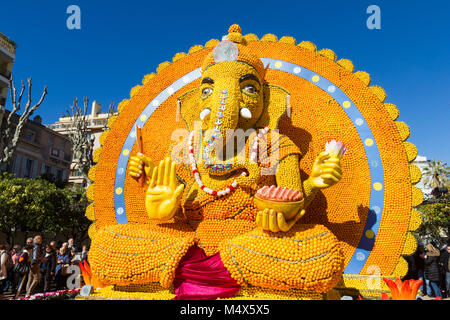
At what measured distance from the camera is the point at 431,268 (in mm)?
8578

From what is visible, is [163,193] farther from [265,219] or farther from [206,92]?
[206,92]

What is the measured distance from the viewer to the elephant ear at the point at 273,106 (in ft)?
17.1

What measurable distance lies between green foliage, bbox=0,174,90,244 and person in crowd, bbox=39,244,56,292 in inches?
245

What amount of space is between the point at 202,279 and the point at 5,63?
2145 cm

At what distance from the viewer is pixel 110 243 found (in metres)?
4.42

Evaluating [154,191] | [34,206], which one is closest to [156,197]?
[154,191]

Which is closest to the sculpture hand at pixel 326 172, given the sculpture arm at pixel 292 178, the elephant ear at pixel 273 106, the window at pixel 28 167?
the sculpture arm at pixel 292 178

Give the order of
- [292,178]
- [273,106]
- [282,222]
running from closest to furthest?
[282,222]
[292,178]
[273,106]

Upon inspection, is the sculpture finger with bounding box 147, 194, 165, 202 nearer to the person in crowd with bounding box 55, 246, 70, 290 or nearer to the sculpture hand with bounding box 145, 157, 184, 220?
the sculpture hand with bounding box 145, 157, 184, 220

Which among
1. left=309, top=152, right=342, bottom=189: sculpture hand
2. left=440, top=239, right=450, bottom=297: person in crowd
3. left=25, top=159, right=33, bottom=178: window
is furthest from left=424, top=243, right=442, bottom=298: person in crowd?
left=25, top=159, right=33, bottom=178: window

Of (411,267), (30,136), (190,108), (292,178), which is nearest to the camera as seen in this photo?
(292,178)

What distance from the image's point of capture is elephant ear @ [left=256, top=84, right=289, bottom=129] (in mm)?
5227
